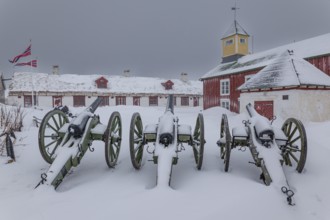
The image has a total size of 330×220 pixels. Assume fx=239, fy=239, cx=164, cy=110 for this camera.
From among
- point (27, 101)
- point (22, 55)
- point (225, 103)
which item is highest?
point (22, 55)

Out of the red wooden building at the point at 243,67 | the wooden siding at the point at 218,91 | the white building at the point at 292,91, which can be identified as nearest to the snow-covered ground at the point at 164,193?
the white building at the point at 292,91

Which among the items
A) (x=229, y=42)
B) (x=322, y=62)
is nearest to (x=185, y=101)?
(x=229, y=42)

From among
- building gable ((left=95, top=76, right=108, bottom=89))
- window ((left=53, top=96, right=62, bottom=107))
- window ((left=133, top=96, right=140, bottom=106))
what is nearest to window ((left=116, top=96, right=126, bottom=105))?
window ((left=133, top=96, right=140, bottom=106))

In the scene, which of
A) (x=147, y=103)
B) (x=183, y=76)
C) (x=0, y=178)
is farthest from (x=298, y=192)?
(x=183, y=76)

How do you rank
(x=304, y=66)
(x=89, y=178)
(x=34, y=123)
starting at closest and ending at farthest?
1. (x=89, y=178)
2. (x=34, y=123)
3. (x=304, y=66)

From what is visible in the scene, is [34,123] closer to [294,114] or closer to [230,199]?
[230,199]

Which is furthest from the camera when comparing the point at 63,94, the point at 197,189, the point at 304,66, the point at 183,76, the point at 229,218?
the point at 183,76

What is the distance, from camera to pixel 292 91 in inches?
393

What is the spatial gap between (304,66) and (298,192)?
8.46 meters

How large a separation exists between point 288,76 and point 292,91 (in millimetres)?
767

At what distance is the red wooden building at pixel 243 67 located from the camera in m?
12.4

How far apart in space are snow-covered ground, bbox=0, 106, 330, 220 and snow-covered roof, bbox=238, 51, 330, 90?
4603 mm

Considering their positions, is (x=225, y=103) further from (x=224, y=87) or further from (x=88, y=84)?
(x=88, y=84)

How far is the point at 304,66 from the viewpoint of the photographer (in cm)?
1106
